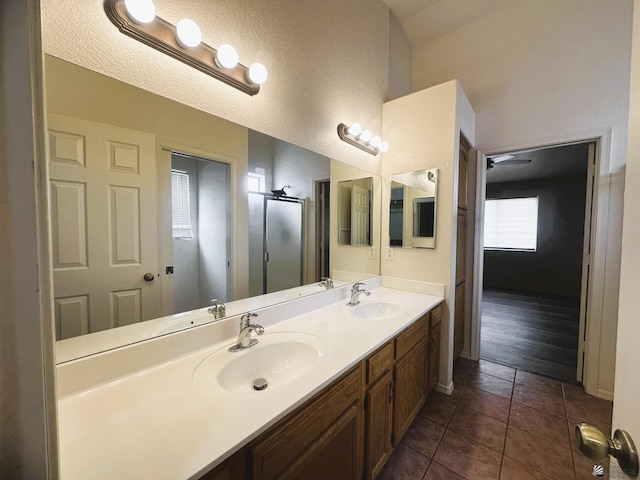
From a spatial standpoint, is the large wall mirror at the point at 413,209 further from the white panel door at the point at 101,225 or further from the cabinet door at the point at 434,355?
the white panel door at the point at 101,225

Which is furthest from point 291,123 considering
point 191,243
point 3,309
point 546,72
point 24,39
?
point 546,72

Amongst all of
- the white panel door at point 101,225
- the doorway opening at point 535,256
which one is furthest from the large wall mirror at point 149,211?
the doorway opening at point 535,256

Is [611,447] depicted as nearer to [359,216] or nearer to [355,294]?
[355,294]

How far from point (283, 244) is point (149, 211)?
0.73 m

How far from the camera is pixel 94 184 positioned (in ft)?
2.86

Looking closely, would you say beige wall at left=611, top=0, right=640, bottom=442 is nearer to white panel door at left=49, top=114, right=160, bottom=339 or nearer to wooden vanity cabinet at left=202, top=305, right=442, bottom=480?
A: wooden vanity cabinet at left=202, top=305, right=442, bottom=480

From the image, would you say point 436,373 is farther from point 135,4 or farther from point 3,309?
point 135,4

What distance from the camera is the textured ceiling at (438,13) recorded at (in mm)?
2295

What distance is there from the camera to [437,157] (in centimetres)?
201

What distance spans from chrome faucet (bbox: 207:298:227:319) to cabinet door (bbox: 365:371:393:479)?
0.74 metres

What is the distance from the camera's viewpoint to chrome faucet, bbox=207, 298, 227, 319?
3.85 ft

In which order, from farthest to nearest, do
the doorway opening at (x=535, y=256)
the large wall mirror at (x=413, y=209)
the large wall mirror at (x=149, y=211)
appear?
the doorway opening at (x=535, y=256) < the large wall mirror at (x=413, y=209) < the large wall mirror at (x=149, y=211)

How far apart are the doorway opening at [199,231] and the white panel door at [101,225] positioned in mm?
82

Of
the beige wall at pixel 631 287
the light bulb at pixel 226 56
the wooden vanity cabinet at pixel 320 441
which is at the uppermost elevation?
the light bulb at pixel 226 56
